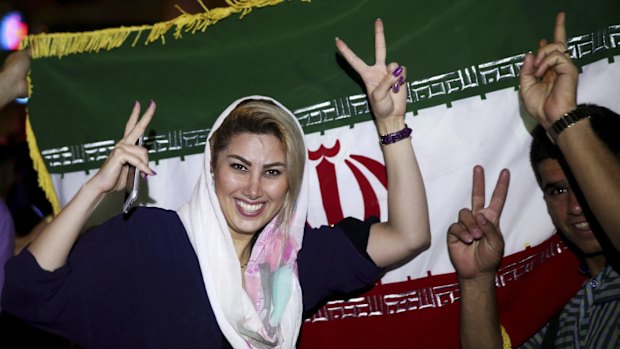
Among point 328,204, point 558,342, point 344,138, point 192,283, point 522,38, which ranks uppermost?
point 522,38

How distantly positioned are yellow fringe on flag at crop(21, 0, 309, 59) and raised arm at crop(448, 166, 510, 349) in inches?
41.0

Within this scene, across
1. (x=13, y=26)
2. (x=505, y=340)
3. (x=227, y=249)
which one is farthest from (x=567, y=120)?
(x=13, y=26)

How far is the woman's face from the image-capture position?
2.41 meters

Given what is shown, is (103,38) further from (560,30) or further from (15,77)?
(560,30)

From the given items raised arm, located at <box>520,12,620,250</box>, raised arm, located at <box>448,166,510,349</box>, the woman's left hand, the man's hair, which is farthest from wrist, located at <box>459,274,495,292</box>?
the woman's left hand

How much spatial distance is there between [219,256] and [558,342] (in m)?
1.21

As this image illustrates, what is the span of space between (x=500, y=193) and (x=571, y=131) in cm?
48

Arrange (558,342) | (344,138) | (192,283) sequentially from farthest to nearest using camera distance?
(344,138)
(558,342)
(192,283)

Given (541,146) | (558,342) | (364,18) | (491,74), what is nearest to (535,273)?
(558,342)

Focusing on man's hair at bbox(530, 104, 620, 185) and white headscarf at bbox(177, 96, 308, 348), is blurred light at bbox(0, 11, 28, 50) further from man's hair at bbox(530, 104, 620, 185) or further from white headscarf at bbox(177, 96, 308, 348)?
man's hair at bbox(530, 104, 620, 185)

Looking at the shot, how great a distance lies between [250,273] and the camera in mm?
2482

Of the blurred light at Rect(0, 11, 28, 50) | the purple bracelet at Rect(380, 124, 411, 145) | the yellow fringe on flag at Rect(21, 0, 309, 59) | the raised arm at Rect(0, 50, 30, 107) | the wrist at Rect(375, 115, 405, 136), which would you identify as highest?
the blurred light at Rect(0, 11, 28, 50)

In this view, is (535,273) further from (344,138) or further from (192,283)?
(192,283)

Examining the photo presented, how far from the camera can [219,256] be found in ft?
7.73
